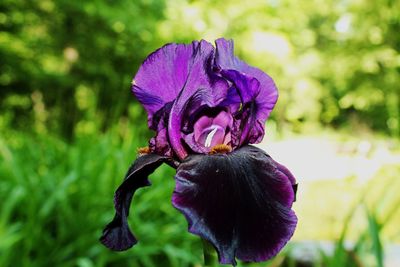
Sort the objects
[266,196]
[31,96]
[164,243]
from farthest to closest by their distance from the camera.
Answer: [31,96] → [164,243] → [266,196]

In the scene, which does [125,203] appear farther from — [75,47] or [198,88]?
[75,47]

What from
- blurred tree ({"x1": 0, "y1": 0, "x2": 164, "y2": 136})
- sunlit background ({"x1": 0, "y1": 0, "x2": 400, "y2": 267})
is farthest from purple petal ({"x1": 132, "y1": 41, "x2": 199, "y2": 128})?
blurred tree ({"x1": 0, "y1": 0, "x2": 164, "y2": 136})

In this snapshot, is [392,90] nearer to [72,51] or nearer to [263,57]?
[263,57]

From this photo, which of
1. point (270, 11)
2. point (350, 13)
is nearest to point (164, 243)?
point (270, 11)

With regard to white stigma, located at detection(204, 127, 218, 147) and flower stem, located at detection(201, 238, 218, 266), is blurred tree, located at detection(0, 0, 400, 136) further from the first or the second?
flower stem, located at detection(201, 238, 218, 266)

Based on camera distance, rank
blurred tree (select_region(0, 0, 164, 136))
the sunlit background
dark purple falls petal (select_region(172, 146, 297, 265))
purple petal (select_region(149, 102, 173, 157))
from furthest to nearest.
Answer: blurred tree (select_region(0, 0, 164, 136))
the sunlit background
purple petal (select_region(149, 102, 173, 157))
dark purple falls petal (select_region(172, 146, 297, 265))

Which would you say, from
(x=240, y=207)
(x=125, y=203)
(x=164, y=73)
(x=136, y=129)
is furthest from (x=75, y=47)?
(x=240, y=207)

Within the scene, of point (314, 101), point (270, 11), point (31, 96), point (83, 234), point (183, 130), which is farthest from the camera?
point (314, 101)

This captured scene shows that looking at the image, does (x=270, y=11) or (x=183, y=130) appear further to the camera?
(x=270, y=11)
